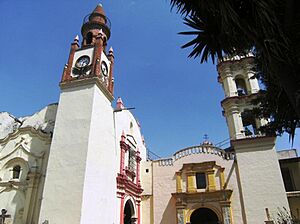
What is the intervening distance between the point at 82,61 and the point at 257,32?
509 inches

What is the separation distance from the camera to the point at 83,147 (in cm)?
1233

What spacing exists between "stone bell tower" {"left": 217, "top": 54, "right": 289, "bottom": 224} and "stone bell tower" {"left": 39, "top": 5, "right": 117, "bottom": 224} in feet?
24.3

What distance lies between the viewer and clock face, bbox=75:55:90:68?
50.7 feet

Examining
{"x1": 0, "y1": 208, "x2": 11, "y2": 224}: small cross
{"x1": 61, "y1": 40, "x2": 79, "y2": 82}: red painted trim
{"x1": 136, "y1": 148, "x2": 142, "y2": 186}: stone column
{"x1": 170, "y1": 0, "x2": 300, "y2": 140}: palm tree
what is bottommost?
{"x1": 0, "y1": 208, "x2": 11, "y2": 224}: small cross

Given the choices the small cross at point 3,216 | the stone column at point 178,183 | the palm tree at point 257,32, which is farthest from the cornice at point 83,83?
the palm tree at point 257,32

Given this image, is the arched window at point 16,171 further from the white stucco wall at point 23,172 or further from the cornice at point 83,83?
the cornice at point 83,83

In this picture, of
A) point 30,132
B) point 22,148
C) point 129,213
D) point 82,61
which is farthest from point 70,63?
point 129,213

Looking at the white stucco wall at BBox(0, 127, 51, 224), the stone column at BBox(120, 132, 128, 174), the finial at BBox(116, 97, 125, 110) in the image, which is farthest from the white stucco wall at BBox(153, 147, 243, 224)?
the white stucco wall at BBox(0, 127, 51, 224)

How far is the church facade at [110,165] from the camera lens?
1216 centimetres

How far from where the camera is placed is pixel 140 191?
1652 cm

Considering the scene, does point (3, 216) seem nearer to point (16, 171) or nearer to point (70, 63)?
point (16, 171)

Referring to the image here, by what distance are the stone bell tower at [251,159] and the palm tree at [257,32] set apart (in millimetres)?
8359

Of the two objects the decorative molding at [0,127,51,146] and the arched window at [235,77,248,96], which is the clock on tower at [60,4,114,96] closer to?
the decorative molding at [0,127,51,146]

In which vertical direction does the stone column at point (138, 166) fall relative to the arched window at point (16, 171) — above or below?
above
